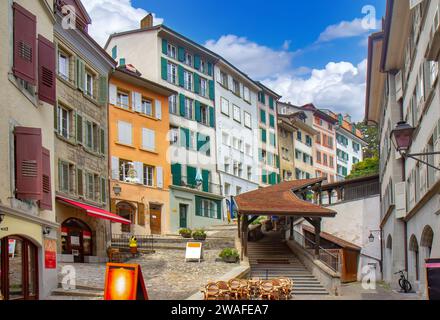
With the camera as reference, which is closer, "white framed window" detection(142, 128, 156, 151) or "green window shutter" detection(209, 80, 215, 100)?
"white framed window" detection(142, 128, 156, 151)

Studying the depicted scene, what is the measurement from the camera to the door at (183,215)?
45.0 m

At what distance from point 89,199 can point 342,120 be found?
193 feet

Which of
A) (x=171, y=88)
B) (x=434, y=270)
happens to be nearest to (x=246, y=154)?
(x=171, y=88)

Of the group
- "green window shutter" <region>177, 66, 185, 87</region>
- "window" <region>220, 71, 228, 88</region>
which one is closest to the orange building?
"green window shutter" <region>177, 66, 185, 87</region>

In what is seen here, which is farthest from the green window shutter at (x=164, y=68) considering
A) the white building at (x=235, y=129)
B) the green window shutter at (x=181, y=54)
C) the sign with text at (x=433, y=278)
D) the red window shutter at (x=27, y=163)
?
the sign with text at (x=433, y=278)

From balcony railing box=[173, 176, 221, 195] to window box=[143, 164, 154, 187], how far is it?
2.53 metres

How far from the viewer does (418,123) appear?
66.5ft

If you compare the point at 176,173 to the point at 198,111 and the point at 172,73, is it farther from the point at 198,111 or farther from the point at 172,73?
the point at 172,73

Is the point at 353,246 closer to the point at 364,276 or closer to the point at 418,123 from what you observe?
the point at 364,276

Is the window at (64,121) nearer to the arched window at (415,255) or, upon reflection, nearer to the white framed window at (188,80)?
the arched window at (415,255)

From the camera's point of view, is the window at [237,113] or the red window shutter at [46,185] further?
the window at [237,113]

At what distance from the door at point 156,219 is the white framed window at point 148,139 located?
139 inches

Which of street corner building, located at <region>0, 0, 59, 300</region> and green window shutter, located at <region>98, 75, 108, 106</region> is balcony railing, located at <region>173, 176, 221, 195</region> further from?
street corner building, located at <region>0, 0, 59, 300</region>

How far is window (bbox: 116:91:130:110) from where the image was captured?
39.4 meters
